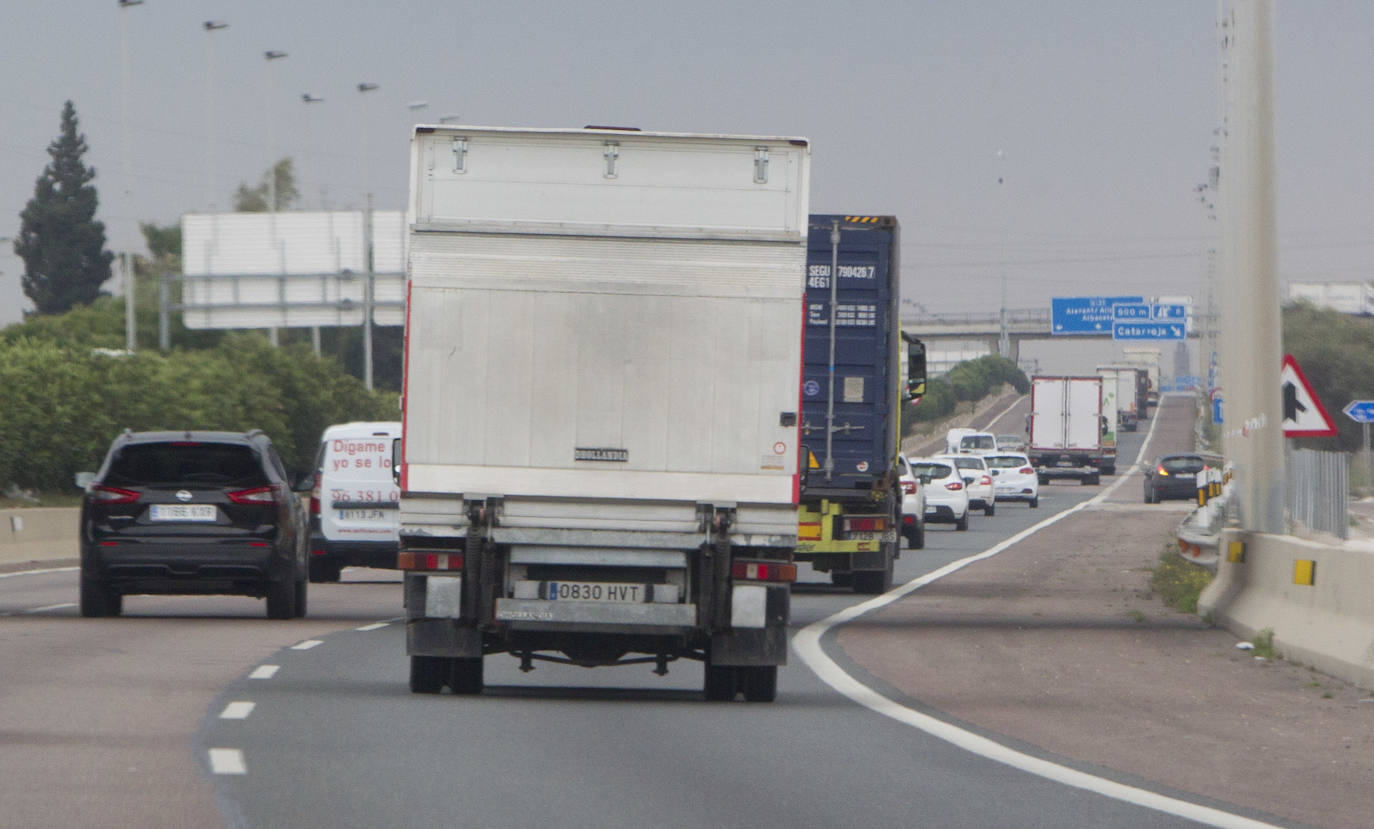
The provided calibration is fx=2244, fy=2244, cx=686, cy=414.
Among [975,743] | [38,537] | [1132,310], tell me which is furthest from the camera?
[1132,310]

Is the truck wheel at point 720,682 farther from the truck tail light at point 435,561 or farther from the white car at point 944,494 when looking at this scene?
the white car at point 944,494

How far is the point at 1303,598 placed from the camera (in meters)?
15.6

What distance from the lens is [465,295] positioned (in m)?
12.3

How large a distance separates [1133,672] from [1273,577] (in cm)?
223

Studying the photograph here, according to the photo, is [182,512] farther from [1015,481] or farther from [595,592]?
[1015,481]

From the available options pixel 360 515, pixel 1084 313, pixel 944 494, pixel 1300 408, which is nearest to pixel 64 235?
pixel 1084 313

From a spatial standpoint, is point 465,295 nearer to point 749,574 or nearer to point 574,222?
point 574,222

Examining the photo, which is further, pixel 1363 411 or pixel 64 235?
pixel 64 235

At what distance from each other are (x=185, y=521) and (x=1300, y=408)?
10526 millimetres

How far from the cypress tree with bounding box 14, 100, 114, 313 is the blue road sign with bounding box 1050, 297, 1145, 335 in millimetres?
59623

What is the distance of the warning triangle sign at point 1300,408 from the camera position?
2131 centimetres

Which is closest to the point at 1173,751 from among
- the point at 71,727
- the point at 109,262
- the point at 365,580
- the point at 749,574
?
the point at 749,574

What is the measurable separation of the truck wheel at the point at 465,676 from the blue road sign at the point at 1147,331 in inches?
2521

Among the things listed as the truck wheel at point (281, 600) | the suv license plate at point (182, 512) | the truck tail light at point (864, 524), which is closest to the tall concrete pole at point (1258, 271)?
the truck tail light at point (864, 524)
